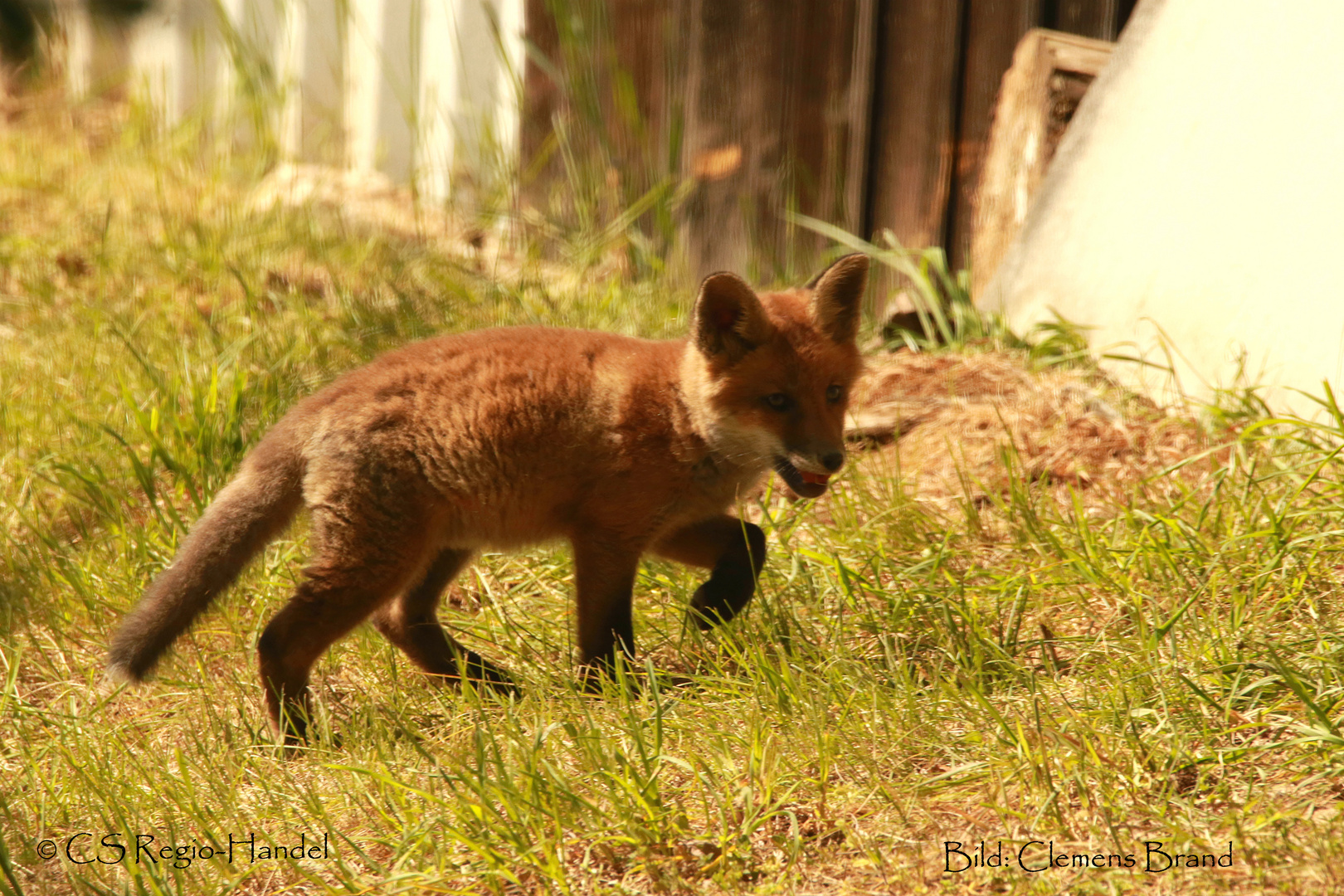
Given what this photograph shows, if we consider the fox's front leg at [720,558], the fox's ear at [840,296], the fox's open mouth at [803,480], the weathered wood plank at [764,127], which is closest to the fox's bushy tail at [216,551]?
the fox's front leg at [720,558]

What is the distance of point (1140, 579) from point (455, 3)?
19.2 ft

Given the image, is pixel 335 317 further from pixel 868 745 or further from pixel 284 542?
pixel 868 745

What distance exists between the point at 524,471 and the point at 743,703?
97 centimetres

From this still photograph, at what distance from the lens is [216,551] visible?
335 centimetres

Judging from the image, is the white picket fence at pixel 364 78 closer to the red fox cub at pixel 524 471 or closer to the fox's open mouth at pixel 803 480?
the red fox cub at pixel 524 471

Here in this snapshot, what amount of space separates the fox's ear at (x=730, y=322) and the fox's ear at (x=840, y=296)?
218 millimetres

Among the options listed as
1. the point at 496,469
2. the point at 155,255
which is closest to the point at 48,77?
the point at 155,255

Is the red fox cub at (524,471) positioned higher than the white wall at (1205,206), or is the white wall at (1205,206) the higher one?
the white wall at (1205,206)

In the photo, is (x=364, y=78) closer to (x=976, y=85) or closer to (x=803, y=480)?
(x=976, y=85)

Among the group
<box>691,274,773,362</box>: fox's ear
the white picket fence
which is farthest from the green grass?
the white picket fence

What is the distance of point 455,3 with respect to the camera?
24.8 feet

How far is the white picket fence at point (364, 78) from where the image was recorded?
7.10 meters

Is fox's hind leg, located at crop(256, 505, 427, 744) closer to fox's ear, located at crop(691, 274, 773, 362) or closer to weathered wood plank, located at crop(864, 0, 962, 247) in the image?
fox's ear, located at crop(691, 274, 773, 362)

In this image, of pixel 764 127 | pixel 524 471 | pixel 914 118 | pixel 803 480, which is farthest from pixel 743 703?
pixel 764 127
